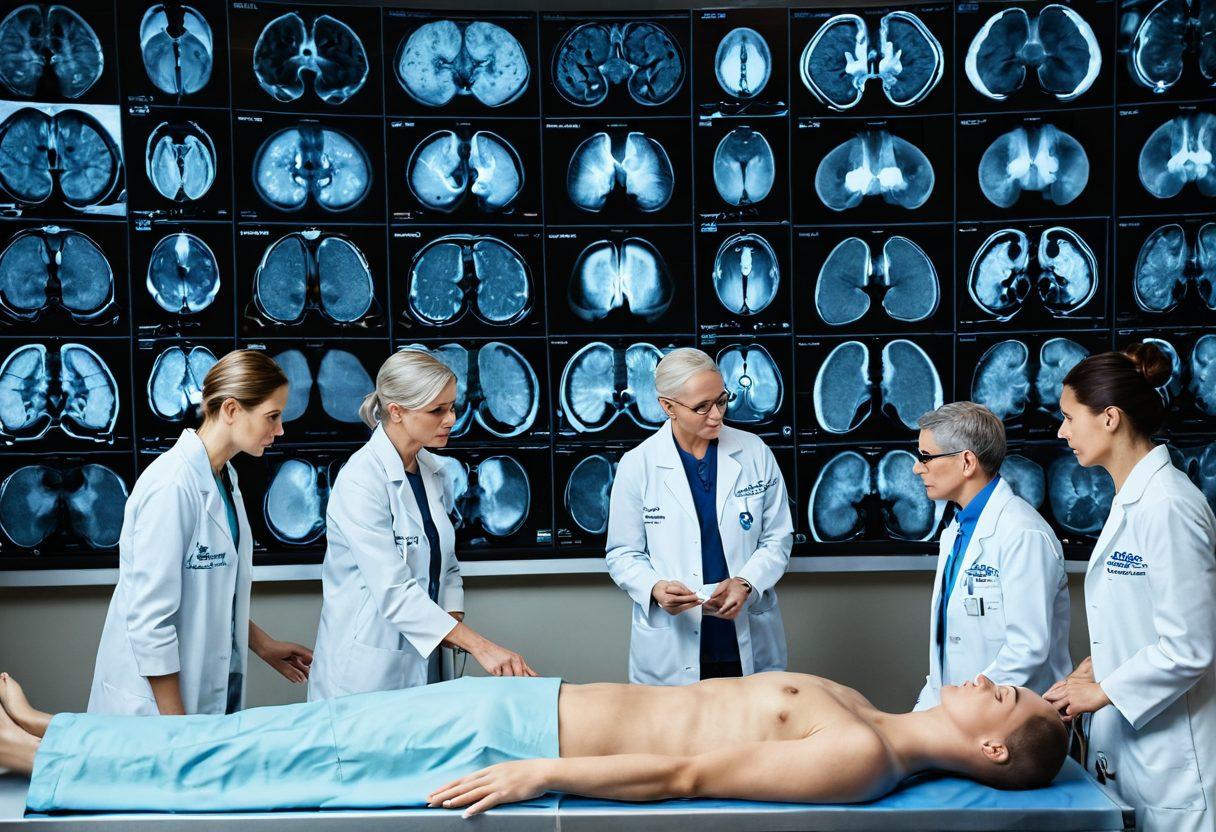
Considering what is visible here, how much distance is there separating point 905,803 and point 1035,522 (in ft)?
2.20

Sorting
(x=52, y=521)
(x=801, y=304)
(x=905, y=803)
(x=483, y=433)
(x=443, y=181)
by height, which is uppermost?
(x=443, y=181)

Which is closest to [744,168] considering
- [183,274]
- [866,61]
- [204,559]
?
[866,61]

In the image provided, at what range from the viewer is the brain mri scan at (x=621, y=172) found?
3062 millimetres

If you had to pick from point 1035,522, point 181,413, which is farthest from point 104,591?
point 1035,522

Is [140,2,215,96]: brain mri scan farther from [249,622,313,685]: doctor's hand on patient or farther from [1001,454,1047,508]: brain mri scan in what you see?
[1001,454,1047,508]: brain mri scan

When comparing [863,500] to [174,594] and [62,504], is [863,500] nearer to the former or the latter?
[174,594]

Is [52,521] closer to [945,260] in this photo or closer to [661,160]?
[661,160]

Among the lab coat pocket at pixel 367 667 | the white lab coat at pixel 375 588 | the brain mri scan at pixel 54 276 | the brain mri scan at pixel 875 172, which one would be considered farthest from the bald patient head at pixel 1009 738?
the brain mri scan at pixel 54 276

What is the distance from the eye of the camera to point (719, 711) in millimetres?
1945

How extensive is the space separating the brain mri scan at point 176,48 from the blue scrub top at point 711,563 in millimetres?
1719

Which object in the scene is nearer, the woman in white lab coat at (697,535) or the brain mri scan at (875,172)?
the woman in white lab coat at (697,535)

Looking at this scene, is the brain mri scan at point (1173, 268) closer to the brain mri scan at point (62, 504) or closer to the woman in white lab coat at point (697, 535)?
the woman in white lab coat at point (697, 535)

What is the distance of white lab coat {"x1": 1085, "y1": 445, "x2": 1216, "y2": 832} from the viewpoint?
1796 mm

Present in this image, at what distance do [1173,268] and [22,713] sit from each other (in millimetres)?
3004
